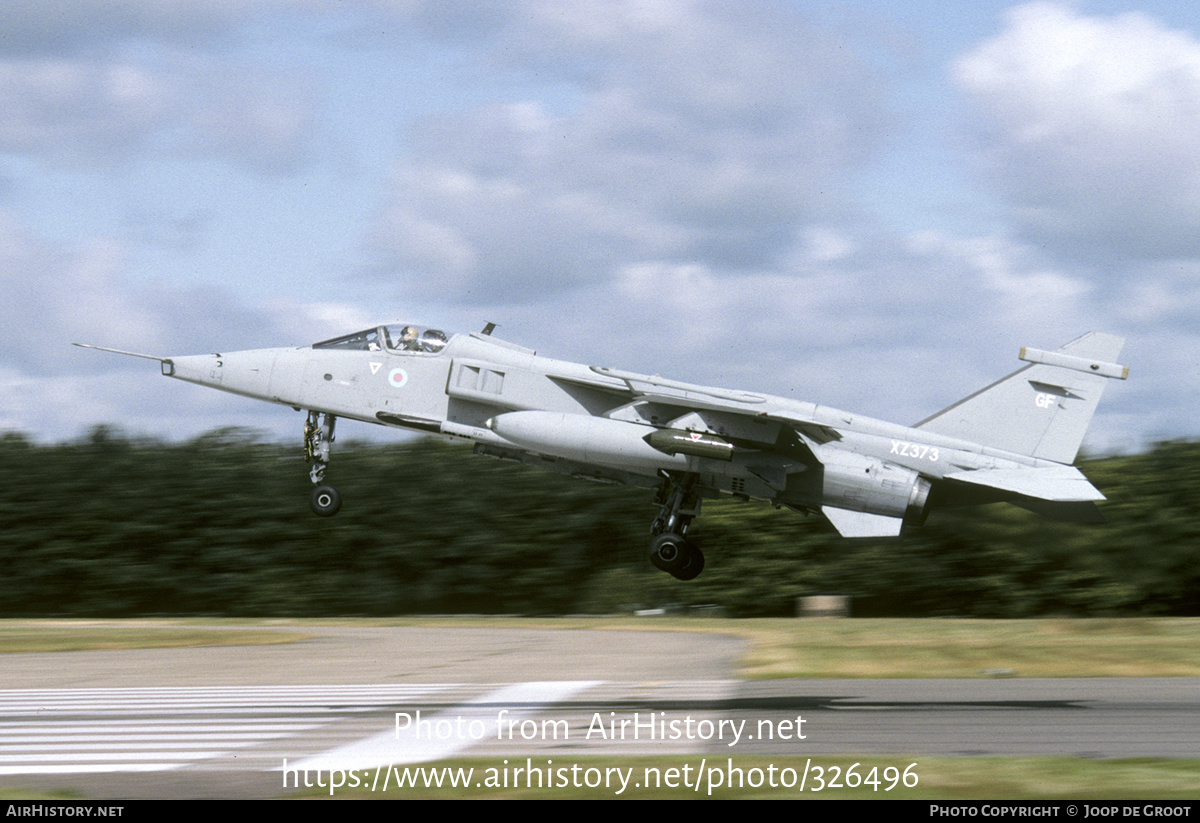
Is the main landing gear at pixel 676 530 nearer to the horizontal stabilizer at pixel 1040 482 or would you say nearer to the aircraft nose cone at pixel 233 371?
the horizontal stabilizer at pixel 1040 482

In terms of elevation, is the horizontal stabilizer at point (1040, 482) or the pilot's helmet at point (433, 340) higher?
the pilot's helmet at point (433, 340)

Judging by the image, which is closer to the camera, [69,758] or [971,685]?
[69,758]

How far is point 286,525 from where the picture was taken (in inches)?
1377

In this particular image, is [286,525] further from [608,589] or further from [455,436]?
[455,436]

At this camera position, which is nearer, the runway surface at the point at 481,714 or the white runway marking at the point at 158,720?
the runway surface at the point at 481,714

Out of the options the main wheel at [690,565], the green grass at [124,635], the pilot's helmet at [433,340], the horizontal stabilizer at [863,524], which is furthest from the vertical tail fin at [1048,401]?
the green grass at [124,635]

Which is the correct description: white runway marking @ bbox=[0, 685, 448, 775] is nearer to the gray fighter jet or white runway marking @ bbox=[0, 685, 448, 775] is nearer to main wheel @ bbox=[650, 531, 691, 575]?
the gray fighter jet

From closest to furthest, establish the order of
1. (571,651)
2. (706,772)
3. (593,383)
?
(706,772)
(593,383)
(571,651)

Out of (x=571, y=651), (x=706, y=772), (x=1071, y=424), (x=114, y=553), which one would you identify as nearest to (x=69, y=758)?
(x=706, y=772)

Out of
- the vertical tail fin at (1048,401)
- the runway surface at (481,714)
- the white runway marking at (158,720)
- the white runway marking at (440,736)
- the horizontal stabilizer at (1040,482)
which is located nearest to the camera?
the white runway marking at (440,736)

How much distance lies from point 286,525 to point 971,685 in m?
20.1

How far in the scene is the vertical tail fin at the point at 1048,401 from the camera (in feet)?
71.1

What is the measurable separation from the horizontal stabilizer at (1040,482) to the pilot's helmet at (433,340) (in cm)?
888

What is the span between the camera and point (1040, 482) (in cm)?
2053
